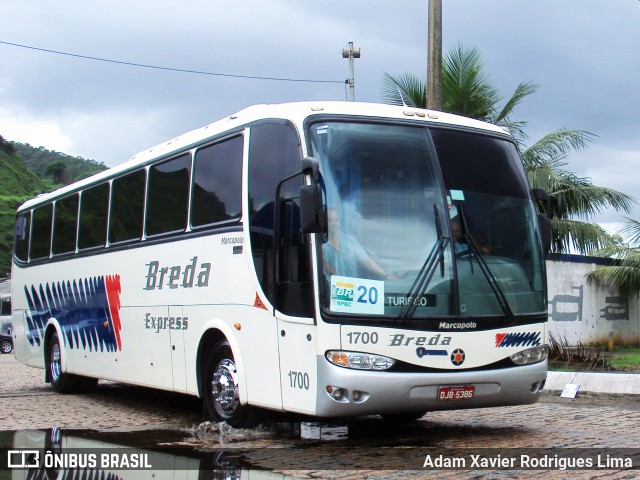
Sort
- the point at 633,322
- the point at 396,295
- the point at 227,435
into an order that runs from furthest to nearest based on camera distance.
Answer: the point at 633,322 → the point at 227,435 → the point at 396,295

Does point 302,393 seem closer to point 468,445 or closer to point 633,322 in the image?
point 468,445

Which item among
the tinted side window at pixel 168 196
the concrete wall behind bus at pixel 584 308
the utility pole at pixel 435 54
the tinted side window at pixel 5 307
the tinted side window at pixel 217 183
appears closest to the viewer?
the tinted side window at pixel 217 183

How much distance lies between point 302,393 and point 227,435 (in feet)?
4.49

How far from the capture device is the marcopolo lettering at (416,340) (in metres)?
8.25

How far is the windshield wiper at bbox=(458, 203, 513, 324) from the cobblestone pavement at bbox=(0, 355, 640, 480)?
4.07 feet

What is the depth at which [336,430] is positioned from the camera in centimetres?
1012

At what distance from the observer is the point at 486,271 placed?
29.0ft

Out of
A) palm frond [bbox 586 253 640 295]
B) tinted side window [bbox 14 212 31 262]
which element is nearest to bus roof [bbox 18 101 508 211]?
tinted side window [bbox 14 212 31 262]

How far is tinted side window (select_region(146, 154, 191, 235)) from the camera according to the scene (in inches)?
437

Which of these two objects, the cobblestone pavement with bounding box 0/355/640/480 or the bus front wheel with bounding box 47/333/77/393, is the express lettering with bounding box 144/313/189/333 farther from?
the bus front wheel with bounding box 47/333/77/393

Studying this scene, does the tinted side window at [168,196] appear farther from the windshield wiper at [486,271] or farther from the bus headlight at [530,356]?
the bus headlight at [530,356]

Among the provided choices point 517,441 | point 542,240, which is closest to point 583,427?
point 517,441

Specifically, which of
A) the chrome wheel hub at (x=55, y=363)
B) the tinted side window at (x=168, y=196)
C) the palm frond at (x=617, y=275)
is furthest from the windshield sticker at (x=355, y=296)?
the palm frond at (x=617, y=275)

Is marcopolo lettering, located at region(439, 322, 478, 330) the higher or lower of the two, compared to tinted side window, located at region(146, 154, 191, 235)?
lower
